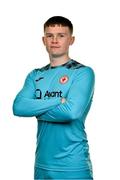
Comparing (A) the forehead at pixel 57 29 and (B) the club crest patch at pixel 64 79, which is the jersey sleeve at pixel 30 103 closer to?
(B) the club crest patch at pixel 64 79

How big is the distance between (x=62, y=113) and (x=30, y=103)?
0.86ft

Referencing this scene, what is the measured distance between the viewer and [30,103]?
11.3ft

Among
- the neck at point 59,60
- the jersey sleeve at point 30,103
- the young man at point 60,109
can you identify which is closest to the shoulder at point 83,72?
the young man at point 60,109

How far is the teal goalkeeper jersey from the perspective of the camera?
336 centimetres

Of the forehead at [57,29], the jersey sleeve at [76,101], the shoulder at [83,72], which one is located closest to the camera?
the jersey sleeve at [76,101]

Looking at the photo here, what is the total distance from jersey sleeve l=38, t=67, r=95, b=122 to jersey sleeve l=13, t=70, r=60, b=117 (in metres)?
0.04

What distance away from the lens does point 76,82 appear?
3426 mm

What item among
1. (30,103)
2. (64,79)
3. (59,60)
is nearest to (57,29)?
(59,60)

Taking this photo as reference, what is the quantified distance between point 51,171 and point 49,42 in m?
0.92

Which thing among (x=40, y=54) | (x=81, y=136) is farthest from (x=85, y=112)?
(x=40, y=54)

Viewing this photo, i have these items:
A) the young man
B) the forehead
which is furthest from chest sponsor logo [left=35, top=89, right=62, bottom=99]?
the forehead

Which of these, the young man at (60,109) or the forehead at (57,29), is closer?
the young man at (60,109)

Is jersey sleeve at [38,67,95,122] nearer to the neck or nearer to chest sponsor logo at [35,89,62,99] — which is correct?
chest sponsor logo at [35,89,62,99]

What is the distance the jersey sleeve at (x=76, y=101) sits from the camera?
3.32 meters
